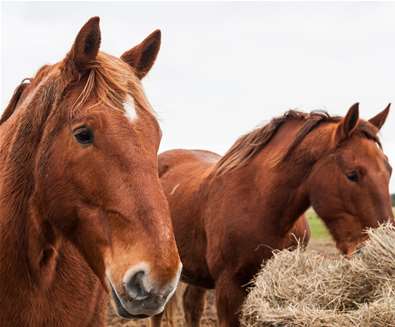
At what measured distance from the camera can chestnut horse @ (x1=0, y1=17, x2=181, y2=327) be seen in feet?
7.97

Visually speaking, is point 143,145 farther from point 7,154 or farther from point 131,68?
point 7,154

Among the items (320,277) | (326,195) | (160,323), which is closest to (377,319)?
(320,277)

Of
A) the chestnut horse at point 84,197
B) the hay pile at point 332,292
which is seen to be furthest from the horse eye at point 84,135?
the hay pile at point 332,292

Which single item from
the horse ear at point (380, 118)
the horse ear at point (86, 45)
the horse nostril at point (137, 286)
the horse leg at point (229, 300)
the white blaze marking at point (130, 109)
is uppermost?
the horse ear at point (86, 45)

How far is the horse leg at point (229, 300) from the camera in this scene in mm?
5590

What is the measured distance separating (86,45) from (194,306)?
585 cm

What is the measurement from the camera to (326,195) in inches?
209

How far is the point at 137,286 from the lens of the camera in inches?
92.1

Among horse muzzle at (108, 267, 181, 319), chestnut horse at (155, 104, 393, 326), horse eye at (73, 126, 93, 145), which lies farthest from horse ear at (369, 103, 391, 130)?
horse muzzle at (108, 267, 181, 319)

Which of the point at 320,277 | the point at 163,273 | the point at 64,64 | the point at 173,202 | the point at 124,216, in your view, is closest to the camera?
the point at 163,273

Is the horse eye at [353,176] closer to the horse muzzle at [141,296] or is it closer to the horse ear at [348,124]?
the horse ear at [348,124]

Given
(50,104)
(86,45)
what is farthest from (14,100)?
(86,45)

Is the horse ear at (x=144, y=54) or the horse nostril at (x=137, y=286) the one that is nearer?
the horse nostril at (x=137, y=286)

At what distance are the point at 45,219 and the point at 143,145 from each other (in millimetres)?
653
